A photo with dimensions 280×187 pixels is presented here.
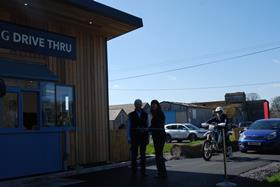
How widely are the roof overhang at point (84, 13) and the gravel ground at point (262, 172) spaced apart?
589cm

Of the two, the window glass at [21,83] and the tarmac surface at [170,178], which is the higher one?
the window glass at [21,83]

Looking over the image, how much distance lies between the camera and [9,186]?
10.3 meters

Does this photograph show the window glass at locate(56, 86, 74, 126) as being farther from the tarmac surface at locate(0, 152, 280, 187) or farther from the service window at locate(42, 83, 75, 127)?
the tarmac surface at locate(0, 152, 280, 187)

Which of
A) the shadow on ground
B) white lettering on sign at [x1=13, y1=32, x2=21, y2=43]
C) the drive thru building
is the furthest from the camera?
white lettering on sign at [x1=13, y1=32, x2=21, y2=43]

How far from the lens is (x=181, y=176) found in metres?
11.4

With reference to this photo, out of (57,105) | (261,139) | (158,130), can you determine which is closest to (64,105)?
(57,105)

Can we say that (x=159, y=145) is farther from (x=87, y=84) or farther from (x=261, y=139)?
(x=261, y=139)

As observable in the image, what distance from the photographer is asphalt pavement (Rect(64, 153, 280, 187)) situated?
1022 cm

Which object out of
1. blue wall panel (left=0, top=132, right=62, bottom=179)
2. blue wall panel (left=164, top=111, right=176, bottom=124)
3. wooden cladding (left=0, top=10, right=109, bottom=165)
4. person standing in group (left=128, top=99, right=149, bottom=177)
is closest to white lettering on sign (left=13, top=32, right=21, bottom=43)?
wooden cladding (left=0, top=10, right=109, bottom=165)

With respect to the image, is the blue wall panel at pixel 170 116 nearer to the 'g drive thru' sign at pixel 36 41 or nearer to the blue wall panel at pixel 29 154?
the 'g drive thru' sign at pixel 36 41

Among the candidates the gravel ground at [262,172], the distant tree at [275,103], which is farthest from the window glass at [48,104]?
the distant tree at [275,103]

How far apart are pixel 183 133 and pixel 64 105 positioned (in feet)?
84.1

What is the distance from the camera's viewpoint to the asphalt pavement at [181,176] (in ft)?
33.5

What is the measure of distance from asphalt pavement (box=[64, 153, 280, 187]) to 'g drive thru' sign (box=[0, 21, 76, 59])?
361 cm
